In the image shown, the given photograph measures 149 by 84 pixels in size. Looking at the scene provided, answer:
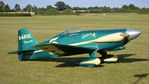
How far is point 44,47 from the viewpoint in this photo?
966 cm

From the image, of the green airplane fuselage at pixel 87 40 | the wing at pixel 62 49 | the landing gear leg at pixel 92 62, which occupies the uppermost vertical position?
the green airplane fuselage at pixel 87 40

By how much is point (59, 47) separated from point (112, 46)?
7.25ft

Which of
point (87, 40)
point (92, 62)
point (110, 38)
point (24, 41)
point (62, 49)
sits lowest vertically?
point (92, 62)

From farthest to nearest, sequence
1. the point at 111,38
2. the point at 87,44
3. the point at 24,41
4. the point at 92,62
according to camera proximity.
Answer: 1. the point at 24,41
2. the point at 87,44
3. the point at 111,38
4. the point at 92,62

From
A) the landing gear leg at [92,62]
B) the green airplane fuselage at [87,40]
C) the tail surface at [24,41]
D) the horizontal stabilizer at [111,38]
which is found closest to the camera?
the landing gear leg at [92,62]

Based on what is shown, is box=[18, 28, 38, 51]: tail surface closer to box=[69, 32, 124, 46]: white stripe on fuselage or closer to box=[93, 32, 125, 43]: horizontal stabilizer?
box=[69, 32, 124, 46]: white stripe on fuselage

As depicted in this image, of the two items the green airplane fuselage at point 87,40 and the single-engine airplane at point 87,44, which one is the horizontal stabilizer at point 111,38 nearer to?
the single-engine airplane at point 87,44

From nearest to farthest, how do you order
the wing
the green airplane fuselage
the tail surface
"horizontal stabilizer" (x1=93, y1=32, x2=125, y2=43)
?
1. the wing
2. "horizontal stabilizer" (x1=93, y1=32, x2=125, y2=43)
3. the green airplane fuselage
4. the tail surface

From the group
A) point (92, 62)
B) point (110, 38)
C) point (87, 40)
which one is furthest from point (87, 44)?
point (110, 38)

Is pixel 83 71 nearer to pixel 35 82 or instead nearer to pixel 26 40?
pixel 35 82

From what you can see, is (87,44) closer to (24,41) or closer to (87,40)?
(87,40)

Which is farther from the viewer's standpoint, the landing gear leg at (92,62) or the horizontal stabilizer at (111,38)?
the horizontal stabilizer at (111,38)

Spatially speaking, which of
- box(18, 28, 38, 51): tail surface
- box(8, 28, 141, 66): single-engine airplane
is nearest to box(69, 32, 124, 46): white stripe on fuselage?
box(8, 28, 141, 66): single-engine airplane

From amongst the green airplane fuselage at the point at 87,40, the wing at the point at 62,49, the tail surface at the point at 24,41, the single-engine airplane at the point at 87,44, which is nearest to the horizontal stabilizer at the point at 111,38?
the single-engine airplane at the point at 87,44
